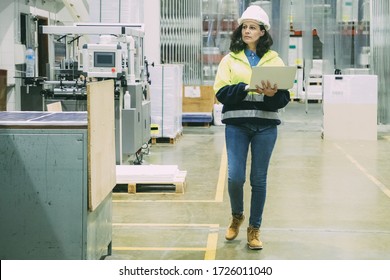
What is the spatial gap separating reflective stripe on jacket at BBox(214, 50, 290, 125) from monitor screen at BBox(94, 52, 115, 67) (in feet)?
12.4

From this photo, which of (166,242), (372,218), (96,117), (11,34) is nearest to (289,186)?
(372,218)

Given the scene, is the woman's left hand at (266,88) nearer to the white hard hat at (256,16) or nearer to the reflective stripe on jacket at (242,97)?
the reflective stripe on jacket at (242,97)

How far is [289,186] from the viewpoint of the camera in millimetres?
7980

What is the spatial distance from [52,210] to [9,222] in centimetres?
28

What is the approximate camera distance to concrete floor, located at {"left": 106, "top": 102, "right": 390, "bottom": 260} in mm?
5246

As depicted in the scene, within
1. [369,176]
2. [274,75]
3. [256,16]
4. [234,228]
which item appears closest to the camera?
[274,75]

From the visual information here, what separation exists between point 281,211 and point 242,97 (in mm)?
2147

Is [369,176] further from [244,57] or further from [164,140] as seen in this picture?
[164,140]

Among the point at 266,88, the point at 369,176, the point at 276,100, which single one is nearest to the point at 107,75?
the point at 369,176

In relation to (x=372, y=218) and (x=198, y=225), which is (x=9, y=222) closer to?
(x=198, y=225)

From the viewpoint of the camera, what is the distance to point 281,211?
6.64 m

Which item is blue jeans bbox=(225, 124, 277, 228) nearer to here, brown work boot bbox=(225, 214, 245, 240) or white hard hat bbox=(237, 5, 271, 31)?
brown work boot bbox=(225, 214, 245, 240)

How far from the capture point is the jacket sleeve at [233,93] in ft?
15.7

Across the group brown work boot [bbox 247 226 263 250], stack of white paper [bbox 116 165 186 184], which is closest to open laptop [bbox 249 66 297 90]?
brown work boot [bbox 247 226 263 250]
